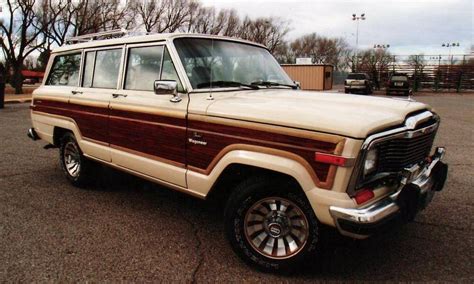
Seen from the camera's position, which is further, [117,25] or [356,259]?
[117,25]

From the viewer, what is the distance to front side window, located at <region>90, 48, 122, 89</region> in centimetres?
470

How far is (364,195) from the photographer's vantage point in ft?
9.31

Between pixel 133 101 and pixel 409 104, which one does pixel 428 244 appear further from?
pixel 133 101

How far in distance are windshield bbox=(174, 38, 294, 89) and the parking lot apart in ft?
5.01

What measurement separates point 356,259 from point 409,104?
1.44 m

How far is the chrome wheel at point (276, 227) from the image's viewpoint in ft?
A: 10.2

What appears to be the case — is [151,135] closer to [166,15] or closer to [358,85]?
[358,85]

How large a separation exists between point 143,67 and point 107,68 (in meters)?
0.78

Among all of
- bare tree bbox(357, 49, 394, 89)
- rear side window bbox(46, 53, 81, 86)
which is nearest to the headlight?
rear side window bbox(46, 53, 81, 86)

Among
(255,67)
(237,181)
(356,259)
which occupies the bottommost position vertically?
(356,259)

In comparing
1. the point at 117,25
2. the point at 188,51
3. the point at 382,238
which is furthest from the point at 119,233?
the point at 117,25

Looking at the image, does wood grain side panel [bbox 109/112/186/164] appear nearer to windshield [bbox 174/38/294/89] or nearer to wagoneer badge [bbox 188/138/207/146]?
wagoneer badge [bbox 188/138/207/146]

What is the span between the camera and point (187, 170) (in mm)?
3703

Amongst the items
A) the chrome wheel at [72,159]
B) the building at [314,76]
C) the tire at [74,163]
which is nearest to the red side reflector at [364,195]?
the tire at [74,163]
